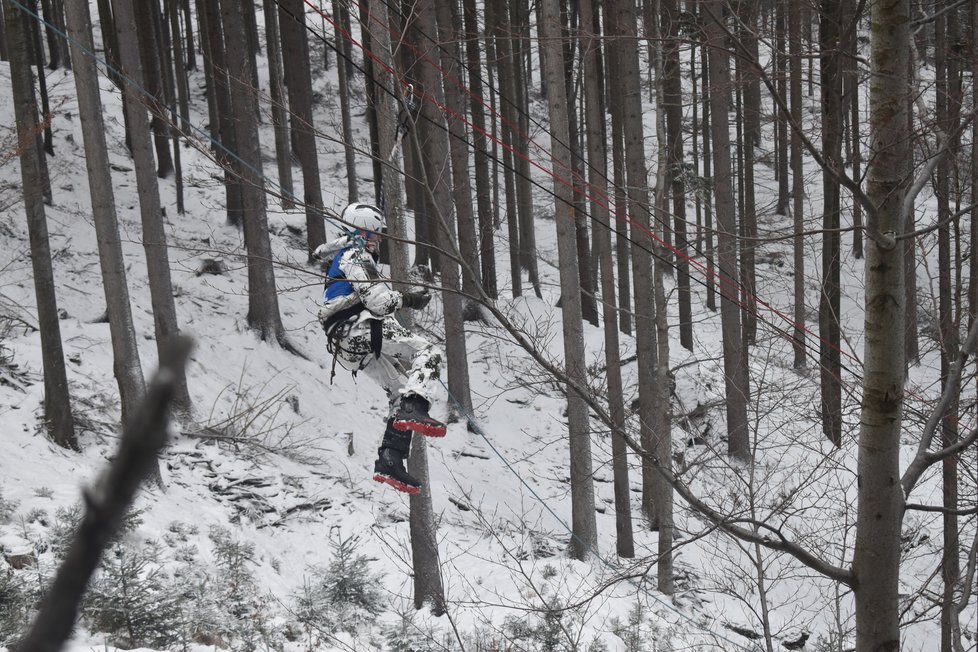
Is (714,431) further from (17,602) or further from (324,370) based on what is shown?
(17,602)

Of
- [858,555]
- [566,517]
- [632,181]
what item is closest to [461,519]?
[566,517]

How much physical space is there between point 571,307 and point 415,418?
5.16m

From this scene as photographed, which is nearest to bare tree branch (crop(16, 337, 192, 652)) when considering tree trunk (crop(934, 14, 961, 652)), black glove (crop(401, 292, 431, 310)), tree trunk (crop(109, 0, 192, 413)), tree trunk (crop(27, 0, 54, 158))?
black glove (crop(401, 292, 431, 310))

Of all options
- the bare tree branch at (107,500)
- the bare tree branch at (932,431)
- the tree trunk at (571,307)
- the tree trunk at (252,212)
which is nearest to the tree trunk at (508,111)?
the tree trunk at (252,212)

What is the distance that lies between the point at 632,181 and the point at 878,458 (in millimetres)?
8906

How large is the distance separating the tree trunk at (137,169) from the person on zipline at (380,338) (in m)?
3.38

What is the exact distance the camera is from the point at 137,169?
37.0ft

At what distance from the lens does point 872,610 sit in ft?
11.9

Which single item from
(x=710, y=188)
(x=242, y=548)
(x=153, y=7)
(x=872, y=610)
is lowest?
(x=872, y=610)

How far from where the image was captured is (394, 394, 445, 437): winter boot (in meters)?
6.89

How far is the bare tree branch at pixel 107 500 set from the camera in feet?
1.63

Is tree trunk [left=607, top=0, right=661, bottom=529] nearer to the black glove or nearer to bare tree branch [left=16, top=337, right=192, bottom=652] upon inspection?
the black glove

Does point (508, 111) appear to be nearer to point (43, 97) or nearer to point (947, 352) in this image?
point (43, 97)

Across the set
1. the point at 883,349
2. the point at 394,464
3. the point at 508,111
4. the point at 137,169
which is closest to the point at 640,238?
the point at 394,464
